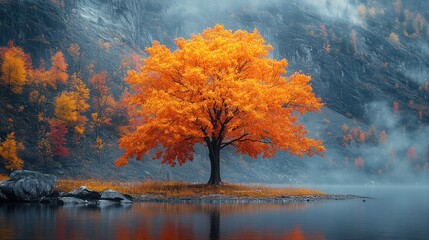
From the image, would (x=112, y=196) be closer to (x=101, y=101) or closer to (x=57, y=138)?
(x=57, y=138)

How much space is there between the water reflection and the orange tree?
16.2 metres

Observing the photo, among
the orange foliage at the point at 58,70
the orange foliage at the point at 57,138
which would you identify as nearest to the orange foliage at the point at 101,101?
the orange foliage at the point at 58,70

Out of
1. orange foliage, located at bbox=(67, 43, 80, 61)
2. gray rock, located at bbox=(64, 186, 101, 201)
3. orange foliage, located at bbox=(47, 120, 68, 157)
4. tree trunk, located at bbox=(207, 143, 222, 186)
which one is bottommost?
gray rock, located at bbox=(64, 186, 101, 201)

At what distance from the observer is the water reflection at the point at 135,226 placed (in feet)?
75.4

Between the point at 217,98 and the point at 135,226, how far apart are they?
975 inches

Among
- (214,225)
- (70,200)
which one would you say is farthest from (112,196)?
(214,225)

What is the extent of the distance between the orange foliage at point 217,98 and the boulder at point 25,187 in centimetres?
821

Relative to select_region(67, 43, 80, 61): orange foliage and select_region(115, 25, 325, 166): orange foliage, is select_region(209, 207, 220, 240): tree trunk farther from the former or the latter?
select_region(67, 43, 80, 61): orange foliage

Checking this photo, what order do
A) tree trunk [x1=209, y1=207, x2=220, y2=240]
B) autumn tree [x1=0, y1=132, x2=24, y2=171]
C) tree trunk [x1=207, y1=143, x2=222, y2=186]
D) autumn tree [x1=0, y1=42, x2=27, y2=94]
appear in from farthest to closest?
1. autumn tree [x1=0, y1=42, x2=27, y2=94]
2. autumn tree [x1=0, y1=132, x2=24, y2=171]
3. tree trunk [x1=207, y1=143, x2=222, y2=186]
4. tree trunk [x1=209, y1=207, x2=220, y2=240]

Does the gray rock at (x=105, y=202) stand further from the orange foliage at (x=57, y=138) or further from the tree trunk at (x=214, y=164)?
the orange foliage at (x=57, y=138)

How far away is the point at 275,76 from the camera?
5597cm

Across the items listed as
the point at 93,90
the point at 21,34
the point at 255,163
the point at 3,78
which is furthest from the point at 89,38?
the point at 255,163

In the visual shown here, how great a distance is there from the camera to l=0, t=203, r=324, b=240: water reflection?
23.0 meters

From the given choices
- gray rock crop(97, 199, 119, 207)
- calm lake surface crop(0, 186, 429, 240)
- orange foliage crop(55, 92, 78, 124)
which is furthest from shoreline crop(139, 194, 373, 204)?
orange foliage crop(55, 92, 78, 124)
